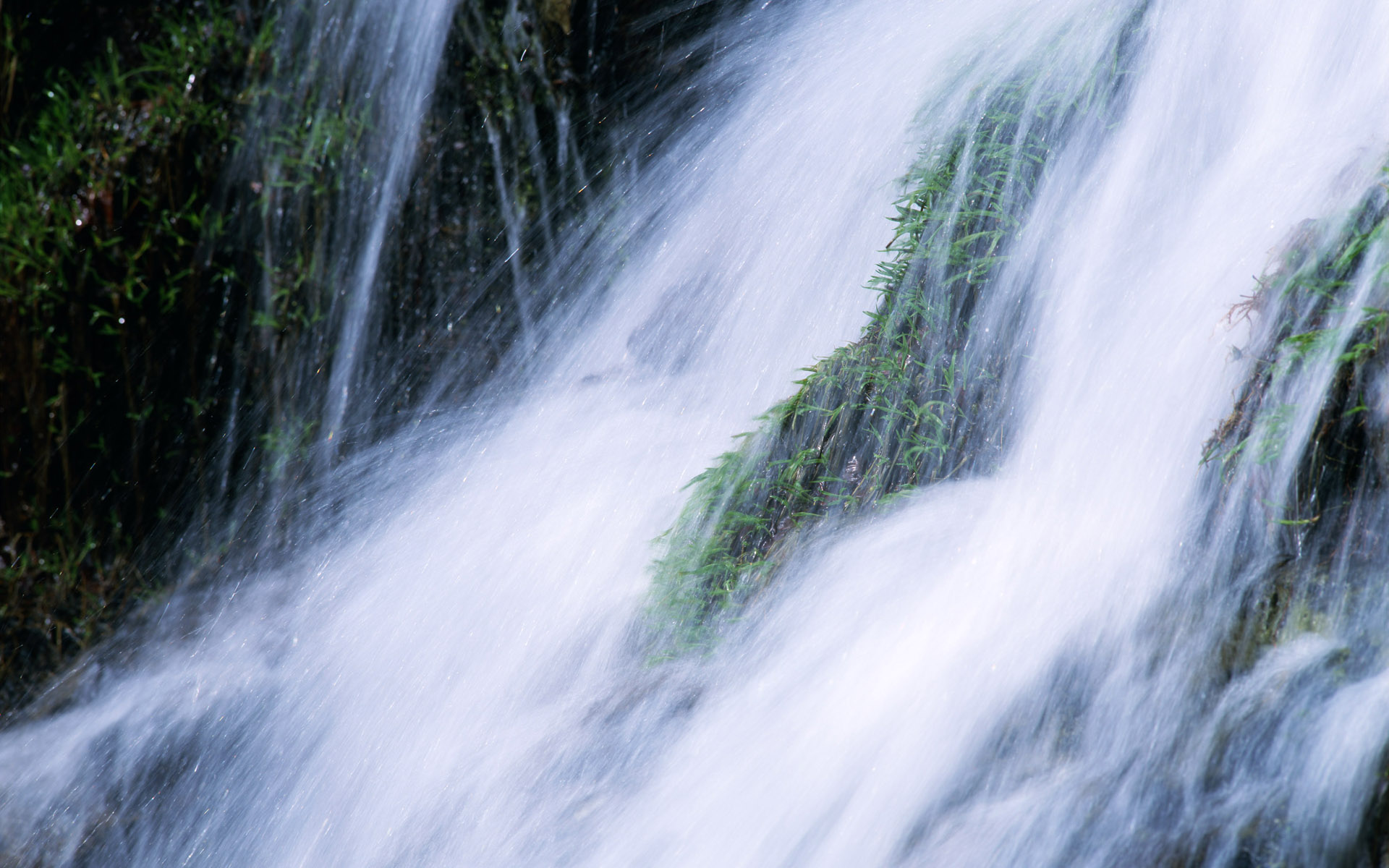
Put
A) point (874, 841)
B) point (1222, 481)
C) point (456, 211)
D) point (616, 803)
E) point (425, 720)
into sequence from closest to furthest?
point (874, 841)
point (1222, 481)
point (616, 803)
point (425, 720)
point (456, 211)

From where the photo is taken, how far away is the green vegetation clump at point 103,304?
12.6 feet

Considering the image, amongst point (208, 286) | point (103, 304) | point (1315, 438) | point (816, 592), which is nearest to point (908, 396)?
point (816, 592)

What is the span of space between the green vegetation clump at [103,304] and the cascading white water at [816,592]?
507mm

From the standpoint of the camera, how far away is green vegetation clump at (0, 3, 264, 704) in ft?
12.6

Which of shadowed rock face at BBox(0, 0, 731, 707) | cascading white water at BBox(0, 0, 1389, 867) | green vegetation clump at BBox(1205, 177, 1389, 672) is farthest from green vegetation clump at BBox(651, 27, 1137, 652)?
shadowed rock face at BBox(0, 0, 731, 707)

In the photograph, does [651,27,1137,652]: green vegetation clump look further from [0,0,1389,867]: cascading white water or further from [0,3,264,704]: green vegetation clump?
[0,3,264,704]: green vegetation clump

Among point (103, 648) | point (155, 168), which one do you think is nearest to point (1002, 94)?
point (155, 168)

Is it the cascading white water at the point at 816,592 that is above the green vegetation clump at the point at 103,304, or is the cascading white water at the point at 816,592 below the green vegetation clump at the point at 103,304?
below

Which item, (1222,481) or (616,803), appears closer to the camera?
(1222,481)

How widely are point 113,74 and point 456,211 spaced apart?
4.63 ft

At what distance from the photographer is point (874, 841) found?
2.27 meters

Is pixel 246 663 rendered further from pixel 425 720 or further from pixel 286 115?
pixel 286 115

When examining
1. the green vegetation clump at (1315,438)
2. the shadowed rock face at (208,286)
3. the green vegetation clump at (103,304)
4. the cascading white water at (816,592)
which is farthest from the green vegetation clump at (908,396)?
the green vegetation clump at (103,304)

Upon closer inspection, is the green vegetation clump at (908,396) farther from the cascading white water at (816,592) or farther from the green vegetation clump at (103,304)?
the green vegetation clump at (103,304)
